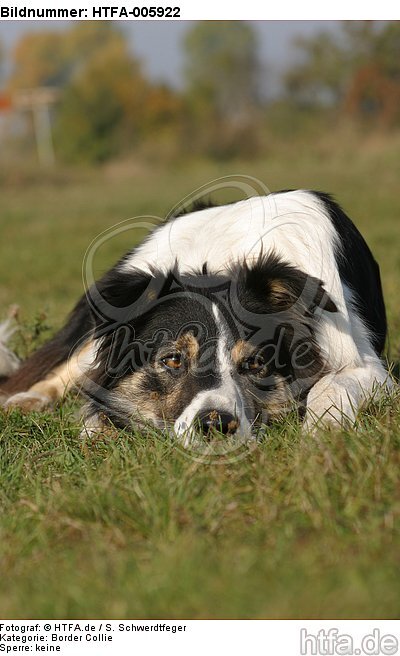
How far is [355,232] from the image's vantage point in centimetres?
613

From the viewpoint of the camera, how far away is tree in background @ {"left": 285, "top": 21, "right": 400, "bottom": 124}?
125ft

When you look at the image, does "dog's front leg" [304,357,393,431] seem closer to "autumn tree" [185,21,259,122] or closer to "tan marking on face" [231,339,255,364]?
"tan marking on face" [231,339,255,364]

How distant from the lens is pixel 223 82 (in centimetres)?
6994

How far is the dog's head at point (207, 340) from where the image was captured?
4.87 metres

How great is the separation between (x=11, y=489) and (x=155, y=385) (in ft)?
3.84

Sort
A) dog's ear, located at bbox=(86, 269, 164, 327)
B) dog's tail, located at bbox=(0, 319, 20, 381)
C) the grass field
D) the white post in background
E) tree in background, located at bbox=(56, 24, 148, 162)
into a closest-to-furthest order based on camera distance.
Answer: the grass field → dog's ear, located at bbox=(86, 269, 164, 327) → dog's tail, located at bbox=(0, 319, 20, 381) → tree in background, located at bbox=(56, 24, 148, 162) → the white post in background

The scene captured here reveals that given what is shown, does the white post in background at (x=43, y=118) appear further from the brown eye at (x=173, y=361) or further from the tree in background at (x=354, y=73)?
the brown eye at (x=173, y=361)

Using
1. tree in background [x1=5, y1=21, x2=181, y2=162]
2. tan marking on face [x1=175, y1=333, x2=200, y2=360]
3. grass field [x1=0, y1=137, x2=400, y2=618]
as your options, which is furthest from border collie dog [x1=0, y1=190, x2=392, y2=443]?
tree in background [x1=5, y1=21, x2=181, y2=162]

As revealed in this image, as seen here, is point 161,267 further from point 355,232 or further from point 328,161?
point 328,161

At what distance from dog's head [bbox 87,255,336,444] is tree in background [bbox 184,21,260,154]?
120 ft

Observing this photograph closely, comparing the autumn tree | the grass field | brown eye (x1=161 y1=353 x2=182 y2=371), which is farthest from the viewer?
the autumn tree

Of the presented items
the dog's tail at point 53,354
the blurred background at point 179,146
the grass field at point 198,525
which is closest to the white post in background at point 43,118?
the blurred background at point 179,146

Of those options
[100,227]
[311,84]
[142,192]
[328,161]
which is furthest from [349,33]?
[100,227]

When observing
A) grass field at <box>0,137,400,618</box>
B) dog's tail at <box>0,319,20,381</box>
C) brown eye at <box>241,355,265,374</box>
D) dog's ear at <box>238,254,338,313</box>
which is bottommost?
grass field at <box>0,137,400,618</box>
